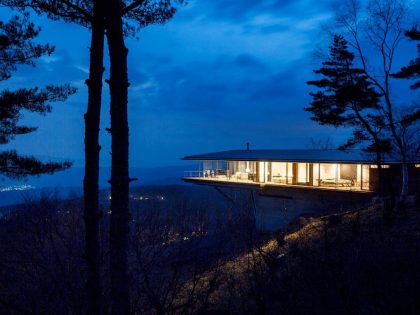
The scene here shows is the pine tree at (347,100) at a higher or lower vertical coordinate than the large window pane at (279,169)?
higher

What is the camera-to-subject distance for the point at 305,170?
24000mm

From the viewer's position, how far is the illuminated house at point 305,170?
19.4 meters

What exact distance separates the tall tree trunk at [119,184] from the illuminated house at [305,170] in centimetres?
1604

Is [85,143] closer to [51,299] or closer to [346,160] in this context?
[51,299]

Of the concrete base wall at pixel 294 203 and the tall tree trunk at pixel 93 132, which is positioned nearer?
the tall tree trunk at pixel 93 132

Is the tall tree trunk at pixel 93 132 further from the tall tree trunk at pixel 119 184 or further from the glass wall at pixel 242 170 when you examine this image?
the glass wall at pixel 242 170

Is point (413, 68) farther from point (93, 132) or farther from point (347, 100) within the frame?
point (93, 132)

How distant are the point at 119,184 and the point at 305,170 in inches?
775

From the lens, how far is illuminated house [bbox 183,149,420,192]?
19.4 m

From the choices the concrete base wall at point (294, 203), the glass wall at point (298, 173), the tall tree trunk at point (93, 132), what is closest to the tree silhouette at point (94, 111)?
the tall tree trunk at point (93, 132)

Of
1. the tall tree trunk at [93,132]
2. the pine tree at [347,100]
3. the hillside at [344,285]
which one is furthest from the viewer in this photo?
the pine tree at [347,100]

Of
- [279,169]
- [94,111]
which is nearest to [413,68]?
[279,169]

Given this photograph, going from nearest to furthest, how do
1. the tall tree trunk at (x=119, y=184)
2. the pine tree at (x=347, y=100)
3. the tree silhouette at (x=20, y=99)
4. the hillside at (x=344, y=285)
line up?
the tall tree trunk at (x=119, y=184) → the hillside at (x=344, y=285) → the tree silhouette at (x=20, y=99) → the pine tree at (x=347, y=100)

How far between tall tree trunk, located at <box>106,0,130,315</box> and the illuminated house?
16035 millimetres
